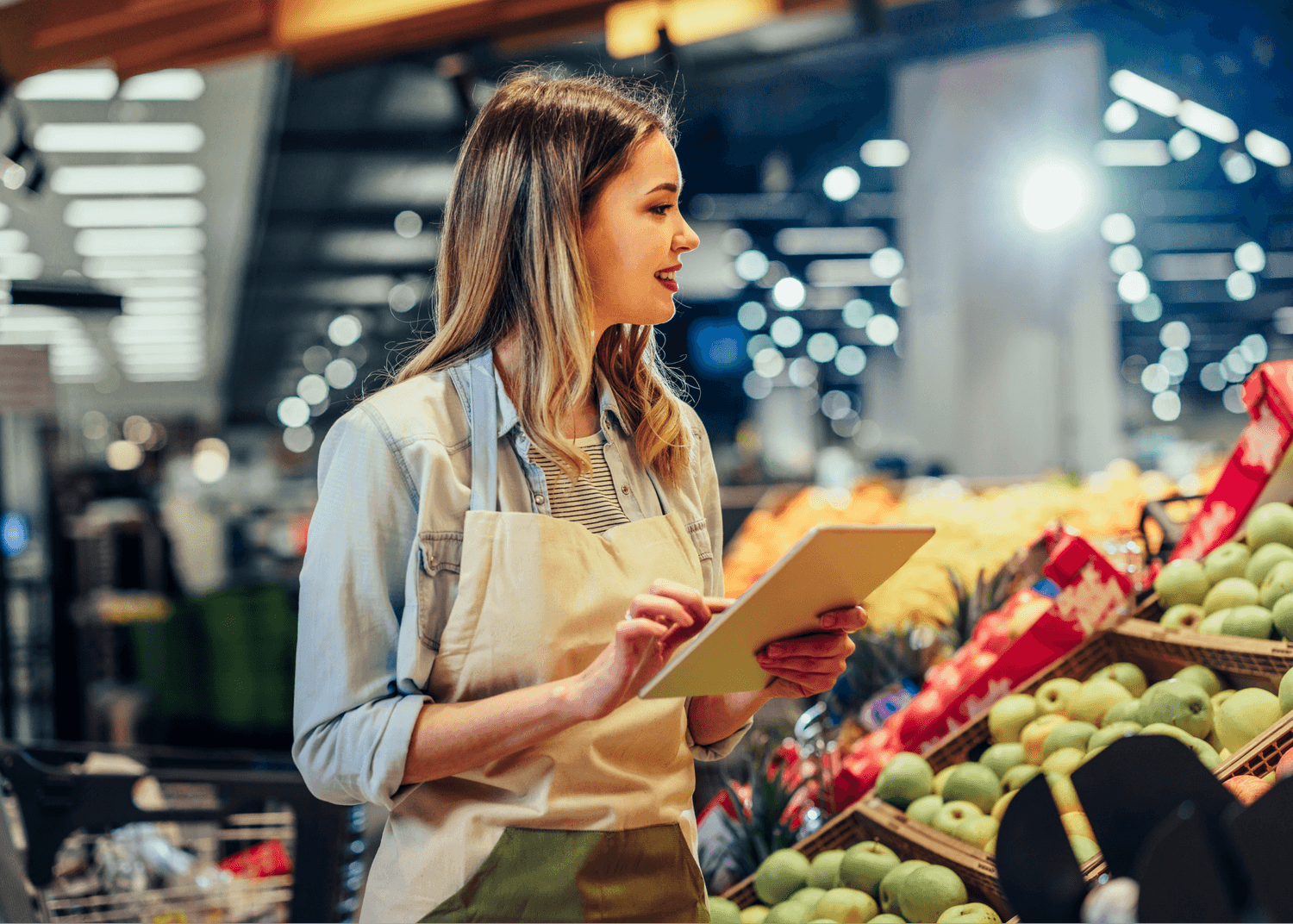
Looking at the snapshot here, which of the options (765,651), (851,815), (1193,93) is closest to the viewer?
(765,651)

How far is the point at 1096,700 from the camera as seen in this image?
200cm

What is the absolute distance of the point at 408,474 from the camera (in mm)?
1244

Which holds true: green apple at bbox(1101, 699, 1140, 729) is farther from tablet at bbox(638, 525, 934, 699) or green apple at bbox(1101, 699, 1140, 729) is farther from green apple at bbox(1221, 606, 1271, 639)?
tablet at bbox(638, 525, 934, 699)

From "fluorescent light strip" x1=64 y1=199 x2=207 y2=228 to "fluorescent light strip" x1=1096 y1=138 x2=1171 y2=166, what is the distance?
8.65m

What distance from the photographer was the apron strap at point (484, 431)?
1.28 metres

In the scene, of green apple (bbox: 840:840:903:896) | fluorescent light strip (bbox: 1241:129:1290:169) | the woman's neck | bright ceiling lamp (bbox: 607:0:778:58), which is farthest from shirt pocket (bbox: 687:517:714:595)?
fluorescent light strip (bbox: 1241:129:1290:169)

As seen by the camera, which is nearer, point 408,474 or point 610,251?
point 408,474

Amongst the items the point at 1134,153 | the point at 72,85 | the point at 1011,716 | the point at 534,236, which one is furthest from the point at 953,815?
the point at 1134,153

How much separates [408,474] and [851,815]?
1268 mm

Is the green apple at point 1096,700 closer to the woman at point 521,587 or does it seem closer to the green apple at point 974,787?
the green apple at point 974,787

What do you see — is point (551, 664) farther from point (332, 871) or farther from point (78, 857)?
point (78, 857)

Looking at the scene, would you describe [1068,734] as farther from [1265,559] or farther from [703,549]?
[703,549]

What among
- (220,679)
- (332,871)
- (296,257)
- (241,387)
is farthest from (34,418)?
(241,387)

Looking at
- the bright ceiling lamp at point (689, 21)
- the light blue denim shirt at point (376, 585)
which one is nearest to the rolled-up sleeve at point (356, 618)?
the light blue denim shirt at point (376, 585)
